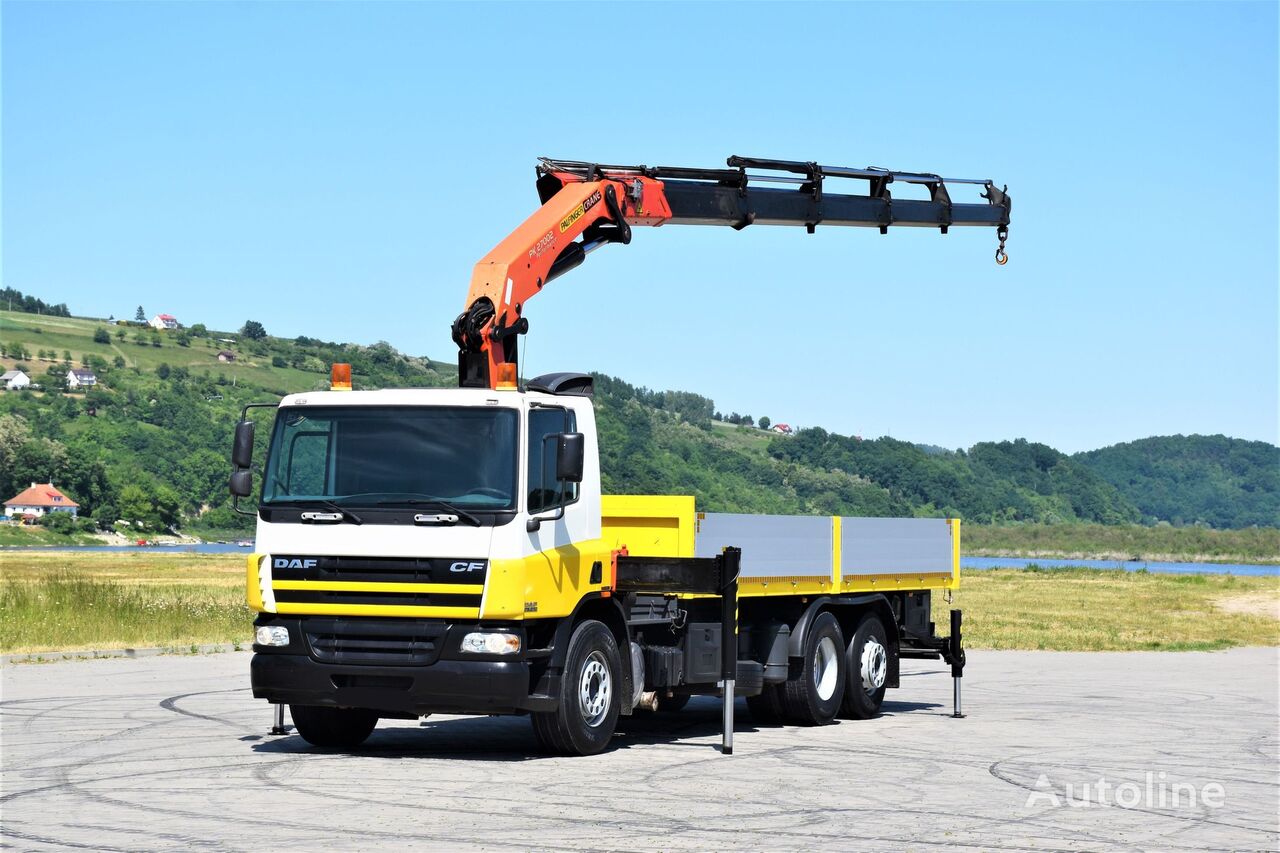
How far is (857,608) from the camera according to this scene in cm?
1850

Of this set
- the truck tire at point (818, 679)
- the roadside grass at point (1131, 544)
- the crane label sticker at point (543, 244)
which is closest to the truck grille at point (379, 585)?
the crane label sticker at point (543, 244)

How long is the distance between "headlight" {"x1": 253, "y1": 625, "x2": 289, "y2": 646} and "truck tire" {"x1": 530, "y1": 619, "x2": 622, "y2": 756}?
2.09 meters

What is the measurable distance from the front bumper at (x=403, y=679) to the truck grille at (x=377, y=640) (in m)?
0.01

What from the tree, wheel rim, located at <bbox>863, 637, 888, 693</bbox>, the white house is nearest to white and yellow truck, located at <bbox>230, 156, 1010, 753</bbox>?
wheel rim, located at <bbox>863, 637, 888, 693</bbox>

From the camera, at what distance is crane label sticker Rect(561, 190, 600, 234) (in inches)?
652

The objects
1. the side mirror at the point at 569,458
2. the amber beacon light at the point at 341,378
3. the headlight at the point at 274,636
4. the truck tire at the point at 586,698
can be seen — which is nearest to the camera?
the side mirror at the point at 569,458

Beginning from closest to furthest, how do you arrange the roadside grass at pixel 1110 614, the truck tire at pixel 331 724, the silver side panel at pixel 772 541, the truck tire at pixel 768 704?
the truck tire at pixel 331 724, the silver side panel at pixel 772 541, the truck tire at pixel 768 704, the roadside grass at pixel 1110 614

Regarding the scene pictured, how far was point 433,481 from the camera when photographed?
13.5m

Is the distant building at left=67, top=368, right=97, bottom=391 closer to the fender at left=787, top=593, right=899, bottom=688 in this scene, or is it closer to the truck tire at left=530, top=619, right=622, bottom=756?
the fender at left=787, top=593, right=899, bottom=688

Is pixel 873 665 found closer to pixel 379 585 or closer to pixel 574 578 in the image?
pixel 574 578

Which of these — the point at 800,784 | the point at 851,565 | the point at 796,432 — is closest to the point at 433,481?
the point at 800,784

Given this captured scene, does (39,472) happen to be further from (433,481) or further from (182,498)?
(433,481)

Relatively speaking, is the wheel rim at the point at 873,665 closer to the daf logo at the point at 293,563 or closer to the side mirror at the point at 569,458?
the side mirror at the point at 569,458

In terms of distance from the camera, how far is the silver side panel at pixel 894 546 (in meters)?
18.3
